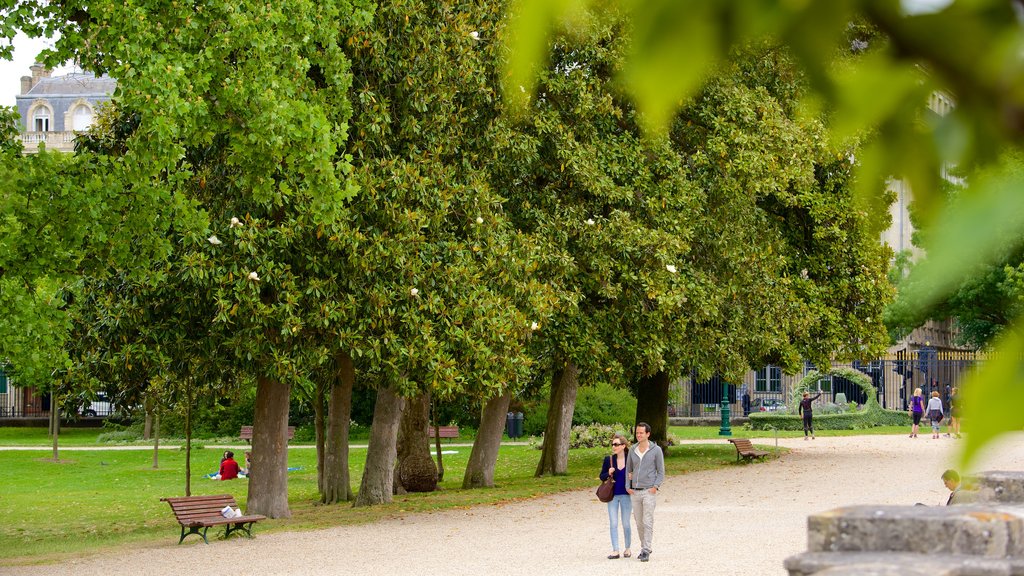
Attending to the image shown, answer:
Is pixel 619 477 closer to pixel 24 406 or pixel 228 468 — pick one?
pixel 228 468

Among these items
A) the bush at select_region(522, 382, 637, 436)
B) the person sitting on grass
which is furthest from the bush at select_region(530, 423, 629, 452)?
the person sitting on grass

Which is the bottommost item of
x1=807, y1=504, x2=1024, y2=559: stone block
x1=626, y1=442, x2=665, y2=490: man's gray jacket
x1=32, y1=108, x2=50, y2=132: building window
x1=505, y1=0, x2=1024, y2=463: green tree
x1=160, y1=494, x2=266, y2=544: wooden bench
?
x1=160, y1=494, x2=266, y2=544: wooden bench

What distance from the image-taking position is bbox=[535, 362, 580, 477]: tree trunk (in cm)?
2748

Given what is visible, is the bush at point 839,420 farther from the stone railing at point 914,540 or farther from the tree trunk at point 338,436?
the stone railing at point 914,540

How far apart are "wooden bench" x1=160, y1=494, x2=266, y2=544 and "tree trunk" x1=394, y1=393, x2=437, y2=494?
7.09 meters

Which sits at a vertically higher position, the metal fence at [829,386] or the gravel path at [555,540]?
the metal fence at [829,386]

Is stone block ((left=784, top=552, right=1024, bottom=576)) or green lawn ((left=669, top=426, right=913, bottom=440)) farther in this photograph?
green lawn ((left=669, top=426, right=913, bottom=440))

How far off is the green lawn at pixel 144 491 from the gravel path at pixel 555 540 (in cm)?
118

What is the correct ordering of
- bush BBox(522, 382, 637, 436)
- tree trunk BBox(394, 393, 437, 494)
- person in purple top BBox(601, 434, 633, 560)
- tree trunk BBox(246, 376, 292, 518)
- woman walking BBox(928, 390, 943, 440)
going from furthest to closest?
bush BBox(522, 382, 637, 436)
woman walking BBox(928, 390, 943, 440)
tree trunk BBox(394, 393, 437, 494)
tree trunk BBox(246, 376, 292, 518)
person in purple top BBox(601, 434, 633, 560)

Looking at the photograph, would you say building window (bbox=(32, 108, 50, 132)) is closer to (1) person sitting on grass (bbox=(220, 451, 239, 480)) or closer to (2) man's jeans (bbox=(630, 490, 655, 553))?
(1) person sitting on grass (bbox=(220, 451, 239, 480))

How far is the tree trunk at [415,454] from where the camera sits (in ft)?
82.7

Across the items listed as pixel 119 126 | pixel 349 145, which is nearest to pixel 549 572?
pixel 349 145

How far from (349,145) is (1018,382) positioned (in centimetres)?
1935

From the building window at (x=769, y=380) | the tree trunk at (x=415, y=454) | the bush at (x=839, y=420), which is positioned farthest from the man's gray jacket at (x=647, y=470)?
the building window at (x=769, y=380)
